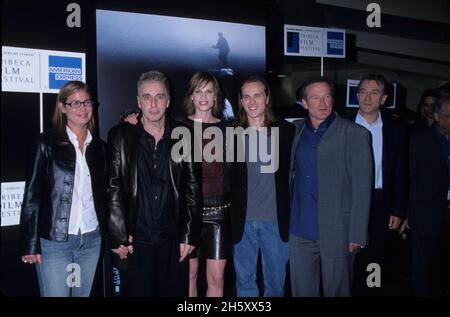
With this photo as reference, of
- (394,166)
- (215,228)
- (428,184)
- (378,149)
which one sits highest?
(378,149)

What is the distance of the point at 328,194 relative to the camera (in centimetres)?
255

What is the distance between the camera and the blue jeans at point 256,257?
8.91 feet

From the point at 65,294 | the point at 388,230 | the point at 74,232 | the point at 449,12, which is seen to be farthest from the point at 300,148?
the point at 449,12

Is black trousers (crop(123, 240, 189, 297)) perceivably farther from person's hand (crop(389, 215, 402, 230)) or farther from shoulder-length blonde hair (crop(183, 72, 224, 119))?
person's hand (crop(389, 215, 402, 230))

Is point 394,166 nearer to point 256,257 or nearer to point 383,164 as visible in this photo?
point 383,164

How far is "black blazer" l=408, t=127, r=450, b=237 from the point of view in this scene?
312 centimetres

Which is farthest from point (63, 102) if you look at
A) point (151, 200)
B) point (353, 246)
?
point (353, 246)

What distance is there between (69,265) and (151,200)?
61 cm

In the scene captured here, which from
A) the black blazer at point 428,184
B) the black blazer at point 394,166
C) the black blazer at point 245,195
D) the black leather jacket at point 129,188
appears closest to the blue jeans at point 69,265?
the black leather jacket at point 129,188

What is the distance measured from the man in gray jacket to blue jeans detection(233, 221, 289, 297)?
0.10m

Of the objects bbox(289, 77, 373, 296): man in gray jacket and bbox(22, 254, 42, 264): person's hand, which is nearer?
bbox(22, 254, 42, 264): person's hand

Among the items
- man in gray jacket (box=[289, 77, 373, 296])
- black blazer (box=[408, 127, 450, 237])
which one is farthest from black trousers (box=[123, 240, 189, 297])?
black blazer (box=[408, 127, 450, 237])
